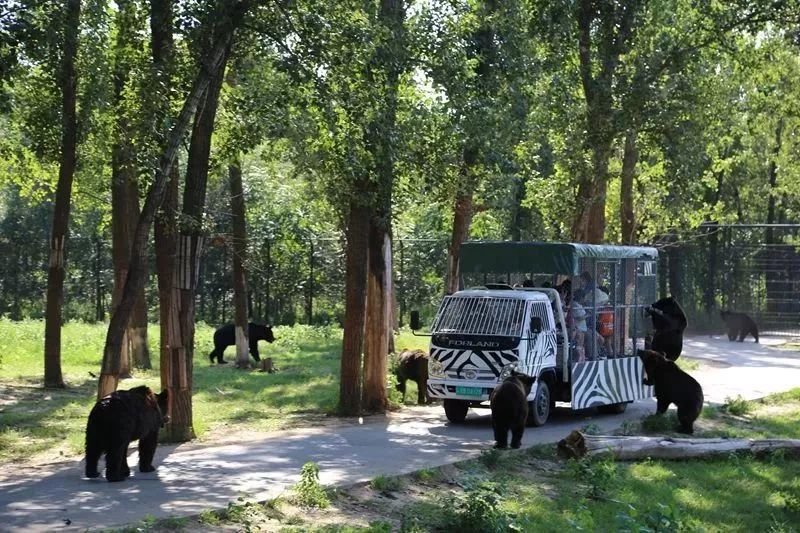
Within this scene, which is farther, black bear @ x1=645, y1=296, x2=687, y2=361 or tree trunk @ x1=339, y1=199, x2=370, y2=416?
black bear @ x1=645, y1=296, x2=687, y2=361

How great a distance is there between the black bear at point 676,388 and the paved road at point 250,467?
3.46 feet

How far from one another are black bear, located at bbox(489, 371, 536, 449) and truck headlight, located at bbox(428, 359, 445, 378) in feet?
7.26

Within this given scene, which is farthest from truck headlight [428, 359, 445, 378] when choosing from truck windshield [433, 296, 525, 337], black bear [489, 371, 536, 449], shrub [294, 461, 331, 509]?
shrub [294, 461, 331, 509]

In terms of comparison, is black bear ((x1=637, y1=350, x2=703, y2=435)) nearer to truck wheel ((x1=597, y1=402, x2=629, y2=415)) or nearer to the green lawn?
truck wheel ((x1=597, y1=402, x2=629, y2=415))

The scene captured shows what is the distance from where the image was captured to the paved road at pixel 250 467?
1080 cm

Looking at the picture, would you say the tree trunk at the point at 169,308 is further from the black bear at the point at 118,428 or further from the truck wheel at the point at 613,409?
the truck wheel at the point at 613,409

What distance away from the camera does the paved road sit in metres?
10.8

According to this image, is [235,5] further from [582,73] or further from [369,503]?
[582,73]

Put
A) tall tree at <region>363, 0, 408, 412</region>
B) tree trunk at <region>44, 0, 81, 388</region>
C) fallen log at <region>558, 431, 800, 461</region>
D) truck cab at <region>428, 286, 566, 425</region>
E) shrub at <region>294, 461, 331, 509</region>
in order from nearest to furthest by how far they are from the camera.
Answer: shrub at <region>294, 461, 331, 509</region> → fallen log at <region>558, 431, 800, 461</region> → tall tree at <region>363, 0, 408, 412</region> → truck cab at <region>428, 286, 566, 425</region> → tree trunk at <region>44, 0, 81, 388</region>

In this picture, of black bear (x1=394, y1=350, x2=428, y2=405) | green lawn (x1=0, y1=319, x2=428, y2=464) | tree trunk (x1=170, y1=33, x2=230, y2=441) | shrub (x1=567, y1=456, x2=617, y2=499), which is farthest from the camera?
black bear (x1=394, y1=350, x2=428, y2=405)

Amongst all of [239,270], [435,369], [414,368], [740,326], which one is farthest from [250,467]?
[740,326]

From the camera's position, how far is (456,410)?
1822 cm

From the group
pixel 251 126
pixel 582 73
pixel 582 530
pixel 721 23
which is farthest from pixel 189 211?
pixel 721 23

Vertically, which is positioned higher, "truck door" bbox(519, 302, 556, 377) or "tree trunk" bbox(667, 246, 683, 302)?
"tree trunk" bbox(667, 246, 683, 302)
